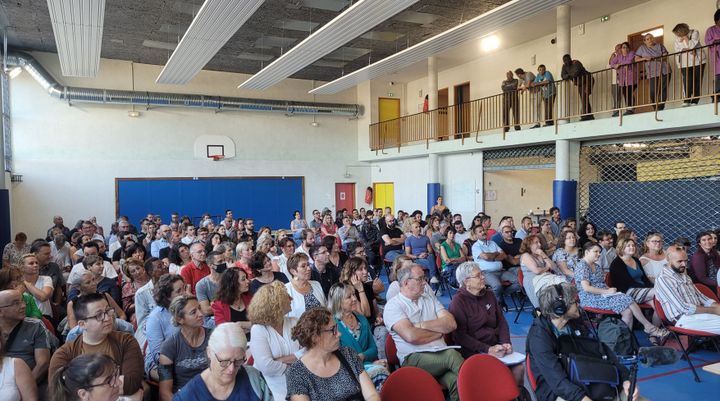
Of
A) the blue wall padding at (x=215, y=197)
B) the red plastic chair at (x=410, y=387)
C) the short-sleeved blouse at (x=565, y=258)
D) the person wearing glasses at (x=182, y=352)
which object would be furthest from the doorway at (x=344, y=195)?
the red plastic chair at (x=410, y=387)

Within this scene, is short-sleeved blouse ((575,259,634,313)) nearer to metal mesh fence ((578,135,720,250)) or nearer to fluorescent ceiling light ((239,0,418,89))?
fluorescent ceiling light ((239,0,418,89))

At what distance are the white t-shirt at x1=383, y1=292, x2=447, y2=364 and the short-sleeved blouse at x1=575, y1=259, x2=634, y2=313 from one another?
2296mm

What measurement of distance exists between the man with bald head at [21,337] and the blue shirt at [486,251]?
518cm

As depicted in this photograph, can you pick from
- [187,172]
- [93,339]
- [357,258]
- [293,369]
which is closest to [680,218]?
[357,258]

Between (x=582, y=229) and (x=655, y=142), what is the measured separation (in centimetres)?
284

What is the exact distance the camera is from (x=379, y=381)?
10.1ft

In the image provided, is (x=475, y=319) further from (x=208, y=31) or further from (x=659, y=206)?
(x=659, y=206)

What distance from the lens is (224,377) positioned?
2201mm

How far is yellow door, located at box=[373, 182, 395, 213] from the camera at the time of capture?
1659 centimetres

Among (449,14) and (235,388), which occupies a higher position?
(449,14)

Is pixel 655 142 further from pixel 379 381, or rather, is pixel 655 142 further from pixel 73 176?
pixel 73 176

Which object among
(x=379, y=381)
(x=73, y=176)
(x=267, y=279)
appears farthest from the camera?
(x=73, y=176)

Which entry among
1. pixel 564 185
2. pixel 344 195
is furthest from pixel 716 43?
pixel 344 195

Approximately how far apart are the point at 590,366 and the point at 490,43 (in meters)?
11.5
